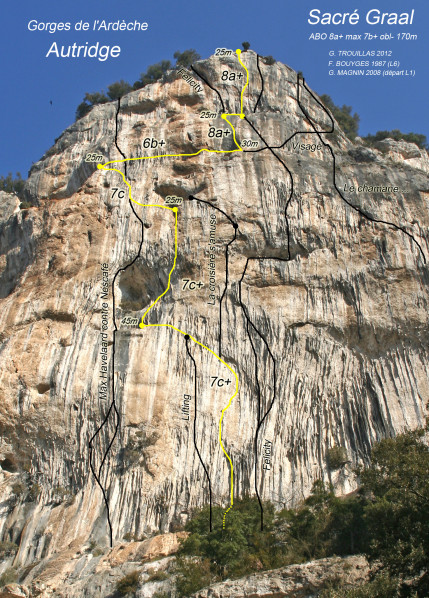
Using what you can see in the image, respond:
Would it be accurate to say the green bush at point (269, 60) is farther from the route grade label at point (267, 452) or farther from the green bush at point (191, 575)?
the green bush at point (191, 575)

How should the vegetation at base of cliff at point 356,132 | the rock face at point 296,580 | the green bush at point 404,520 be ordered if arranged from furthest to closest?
the vegetation at base of cliff at point 356,132
the rock face at point 296,580
the green bush at point 404,520

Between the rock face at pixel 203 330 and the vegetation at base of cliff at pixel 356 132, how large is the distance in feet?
41.0

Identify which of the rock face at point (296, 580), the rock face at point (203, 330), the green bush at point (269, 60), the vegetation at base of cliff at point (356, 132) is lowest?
the rock face at point (296, 580)

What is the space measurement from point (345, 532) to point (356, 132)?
37149 mm

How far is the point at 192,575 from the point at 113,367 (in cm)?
1040

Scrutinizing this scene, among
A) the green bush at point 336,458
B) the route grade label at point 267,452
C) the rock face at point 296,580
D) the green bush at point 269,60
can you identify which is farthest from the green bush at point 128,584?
the green bush at point 269,60

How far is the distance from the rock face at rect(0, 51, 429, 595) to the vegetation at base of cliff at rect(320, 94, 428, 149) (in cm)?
1249

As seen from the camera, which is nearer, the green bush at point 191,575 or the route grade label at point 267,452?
the green bush at point 191,575

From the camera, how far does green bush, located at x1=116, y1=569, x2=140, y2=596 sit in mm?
21703

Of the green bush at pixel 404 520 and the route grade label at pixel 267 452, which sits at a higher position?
the route grade label at pixel 267 452

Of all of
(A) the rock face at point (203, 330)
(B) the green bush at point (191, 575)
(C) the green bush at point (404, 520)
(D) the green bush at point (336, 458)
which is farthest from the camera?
(D) the green bush at point (336, 458)

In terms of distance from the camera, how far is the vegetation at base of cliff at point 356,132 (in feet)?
159

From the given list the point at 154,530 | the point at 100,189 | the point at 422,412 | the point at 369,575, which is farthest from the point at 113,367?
the point at 369,575

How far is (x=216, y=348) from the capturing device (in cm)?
2952
